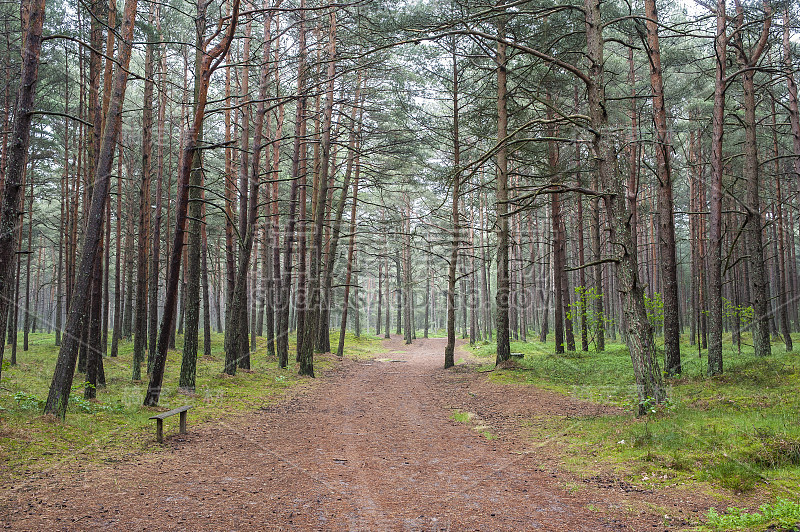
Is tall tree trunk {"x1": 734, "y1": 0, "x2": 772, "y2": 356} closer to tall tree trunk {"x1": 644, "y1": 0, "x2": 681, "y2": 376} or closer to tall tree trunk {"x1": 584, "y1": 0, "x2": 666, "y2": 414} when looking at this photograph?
tall tree trunk {"x1": 644, "y1": 0, "x2": 681, "y2": 376}

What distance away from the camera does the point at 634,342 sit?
6895 millimetres

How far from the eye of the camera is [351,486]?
512 cm

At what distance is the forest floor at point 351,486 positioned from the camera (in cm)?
408

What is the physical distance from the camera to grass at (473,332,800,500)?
464 cm

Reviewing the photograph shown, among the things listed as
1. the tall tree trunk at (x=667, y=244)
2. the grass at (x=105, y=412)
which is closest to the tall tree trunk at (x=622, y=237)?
the tall tree trunk at (x=667, y=244)

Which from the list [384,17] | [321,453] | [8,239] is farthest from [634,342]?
[384,17]

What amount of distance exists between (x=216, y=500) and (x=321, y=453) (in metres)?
2.01

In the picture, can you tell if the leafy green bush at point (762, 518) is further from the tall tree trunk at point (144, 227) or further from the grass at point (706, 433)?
the tall tree trunk at point (144, 227)

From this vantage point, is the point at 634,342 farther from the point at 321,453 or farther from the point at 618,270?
the point at 321,453

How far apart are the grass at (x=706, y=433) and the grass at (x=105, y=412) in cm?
594

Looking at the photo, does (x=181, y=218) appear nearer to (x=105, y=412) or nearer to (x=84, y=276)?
(x=84, y=276)

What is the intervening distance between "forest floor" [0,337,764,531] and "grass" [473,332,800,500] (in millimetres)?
352

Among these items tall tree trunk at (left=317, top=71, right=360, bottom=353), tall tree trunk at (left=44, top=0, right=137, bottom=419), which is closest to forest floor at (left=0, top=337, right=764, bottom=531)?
tall tree trunk at (left=44, top=0, right=137, bottom=419)

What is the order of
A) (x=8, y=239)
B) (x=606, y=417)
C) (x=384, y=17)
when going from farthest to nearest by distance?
(x=384, y=17) → (x=606, y=417) → (x=8, y=239)
